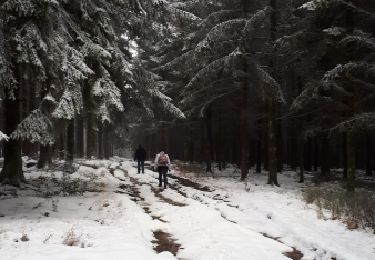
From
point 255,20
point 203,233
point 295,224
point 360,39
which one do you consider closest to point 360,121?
point 360,39

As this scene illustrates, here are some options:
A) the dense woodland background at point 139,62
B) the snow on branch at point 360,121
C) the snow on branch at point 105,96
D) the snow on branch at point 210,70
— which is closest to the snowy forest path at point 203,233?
the snow on branch at point 105,96

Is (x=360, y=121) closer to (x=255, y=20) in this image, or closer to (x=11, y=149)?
(x=255, y=20)

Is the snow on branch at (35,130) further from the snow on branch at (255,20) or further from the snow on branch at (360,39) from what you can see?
the snow on branch at (255,20)

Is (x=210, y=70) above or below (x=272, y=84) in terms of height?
above

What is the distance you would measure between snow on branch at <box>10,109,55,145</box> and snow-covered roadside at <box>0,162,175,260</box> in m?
2.00

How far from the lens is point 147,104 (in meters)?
19.0

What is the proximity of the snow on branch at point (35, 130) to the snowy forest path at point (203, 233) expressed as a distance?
375 cm

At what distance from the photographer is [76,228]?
9.95 meters

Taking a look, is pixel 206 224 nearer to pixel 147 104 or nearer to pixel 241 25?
pixel 147 104

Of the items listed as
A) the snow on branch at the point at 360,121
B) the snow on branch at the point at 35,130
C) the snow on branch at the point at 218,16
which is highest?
the snow on branch at the point at 218,16

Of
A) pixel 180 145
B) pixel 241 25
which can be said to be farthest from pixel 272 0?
pixel 180 145

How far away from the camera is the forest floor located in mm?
8117

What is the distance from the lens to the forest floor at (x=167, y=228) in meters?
8.12

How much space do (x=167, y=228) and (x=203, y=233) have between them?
1.35m
